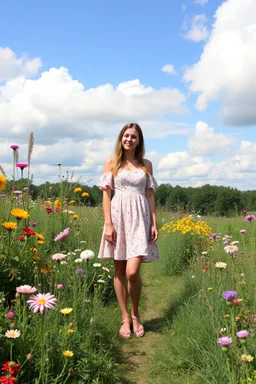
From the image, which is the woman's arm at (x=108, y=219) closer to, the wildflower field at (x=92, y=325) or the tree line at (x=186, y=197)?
the wildflower field at (x=92, y=325)

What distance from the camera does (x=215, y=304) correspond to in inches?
126

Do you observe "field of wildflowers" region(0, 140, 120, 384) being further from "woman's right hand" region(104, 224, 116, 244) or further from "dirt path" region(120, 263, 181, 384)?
"woman's right hand" region(104, 224, 116, 244)

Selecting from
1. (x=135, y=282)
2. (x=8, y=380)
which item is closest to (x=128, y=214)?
(x=135, y=282)

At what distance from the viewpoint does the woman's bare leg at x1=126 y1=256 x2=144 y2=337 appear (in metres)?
3.79

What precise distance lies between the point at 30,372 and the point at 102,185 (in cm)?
192

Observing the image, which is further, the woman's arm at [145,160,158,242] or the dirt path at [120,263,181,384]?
the woman's arm at [145,160,158,242]

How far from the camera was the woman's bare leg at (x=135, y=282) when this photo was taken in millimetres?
3785

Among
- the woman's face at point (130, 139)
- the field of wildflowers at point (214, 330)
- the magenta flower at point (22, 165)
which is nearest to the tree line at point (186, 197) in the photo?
the magenta flower at point (22, 165)

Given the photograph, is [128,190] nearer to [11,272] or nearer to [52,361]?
[11,272]

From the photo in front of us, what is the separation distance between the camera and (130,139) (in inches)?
157

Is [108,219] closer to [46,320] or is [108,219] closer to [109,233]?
[109,233]

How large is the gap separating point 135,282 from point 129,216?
0.64 m

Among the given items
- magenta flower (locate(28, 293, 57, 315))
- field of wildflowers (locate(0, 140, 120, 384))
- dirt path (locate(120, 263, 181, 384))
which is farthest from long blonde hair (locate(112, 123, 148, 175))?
magenta flower (locate(28, 293, 57, 315))

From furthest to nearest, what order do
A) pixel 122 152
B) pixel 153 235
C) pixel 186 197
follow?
pixel 186 197 < pixel 122 152 < pixel 153 235
